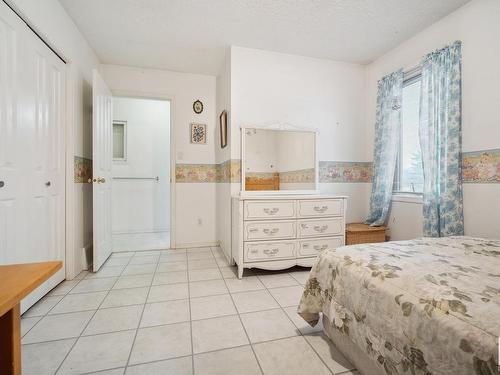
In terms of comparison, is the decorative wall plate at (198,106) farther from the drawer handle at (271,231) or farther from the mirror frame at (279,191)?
the drawer handle at (271,231)

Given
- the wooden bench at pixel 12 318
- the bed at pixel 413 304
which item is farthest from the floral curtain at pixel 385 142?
the wooden bench at pixel 12 318

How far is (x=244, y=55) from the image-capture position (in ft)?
9.28

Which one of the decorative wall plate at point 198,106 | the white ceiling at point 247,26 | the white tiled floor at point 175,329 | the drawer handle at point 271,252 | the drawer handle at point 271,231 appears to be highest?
the white ceiling at point 247,26

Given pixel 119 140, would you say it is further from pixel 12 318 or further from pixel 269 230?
pixel 12 318

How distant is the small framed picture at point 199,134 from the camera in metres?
3.52

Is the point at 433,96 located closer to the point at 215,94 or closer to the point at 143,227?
the point at 215,94

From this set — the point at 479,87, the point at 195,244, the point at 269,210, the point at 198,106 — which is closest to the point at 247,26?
the point at 198,106

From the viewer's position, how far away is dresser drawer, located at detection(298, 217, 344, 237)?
2.54 m

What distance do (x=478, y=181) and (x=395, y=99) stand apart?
49.5 inches

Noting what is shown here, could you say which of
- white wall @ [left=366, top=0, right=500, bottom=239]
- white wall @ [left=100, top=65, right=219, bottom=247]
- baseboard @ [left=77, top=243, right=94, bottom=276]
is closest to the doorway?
white wall @ [left=100, top=65, right=219, bottom=247]

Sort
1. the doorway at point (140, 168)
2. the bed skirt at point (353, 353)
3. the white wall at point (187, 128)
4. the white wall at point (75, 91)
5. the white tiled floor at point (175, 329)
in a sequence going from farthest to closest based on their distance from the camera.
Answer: the doorway at point (140, 168) → the white wall at point (187, 128) → the white wall at point (75, 91) → the white tiled floor at point (175, 329) → the bed skirt at point (353, 353)

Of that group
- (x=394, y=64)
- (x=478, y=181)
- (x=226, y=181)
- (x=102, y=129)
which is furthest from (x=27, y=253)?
(x=394, y=64)

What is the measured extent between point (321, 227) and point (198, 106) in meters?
2.39

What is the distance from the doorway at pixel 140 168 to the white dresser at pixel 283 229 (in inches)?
95.3
